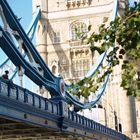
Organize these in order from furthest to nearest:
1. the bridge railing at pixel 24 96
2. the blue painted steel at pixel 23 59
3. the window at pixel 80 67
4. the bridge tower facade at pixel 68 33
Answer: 1. the window at pixel 80 67
2. the bridge tower facade at pixel 68 33
3. the blue painted steel at pixel 23 59
4. the bridge railing at pixel 24 96

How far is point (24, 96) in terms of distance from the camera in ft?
70.5

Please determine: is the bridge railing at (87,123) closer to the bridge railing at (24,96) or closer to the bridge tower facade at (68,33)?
the bridge railing at (24,96)

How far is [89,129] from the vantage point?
1337 inches

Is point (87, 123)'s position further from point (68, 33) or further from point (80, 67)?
point (68, 33)

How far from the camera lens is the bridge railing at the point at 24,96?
→ 19453mm

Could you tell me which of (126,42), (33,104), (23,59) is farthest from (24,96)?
(126,42)

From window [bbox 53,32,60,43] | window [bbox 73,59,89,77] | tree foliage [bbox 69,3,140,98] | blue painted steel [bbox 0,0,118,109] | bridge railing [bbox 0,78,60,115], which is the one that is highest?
window [bbox 53,32,60,43]

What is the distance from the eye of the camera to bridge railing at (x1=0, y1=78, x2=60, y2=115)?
19.5 metres

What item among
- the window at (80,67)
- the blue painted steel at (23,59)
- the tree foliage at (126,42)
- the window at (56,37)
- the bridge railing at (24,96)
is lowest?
the tree foliage at (126,42)

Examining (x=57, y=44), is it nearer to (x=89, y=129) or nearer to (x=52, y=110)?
(x=89, y=129)

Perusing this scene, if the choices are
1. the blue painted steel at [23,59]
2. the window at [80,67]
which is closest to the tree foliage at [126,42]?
the blue painted steel at [23,59]

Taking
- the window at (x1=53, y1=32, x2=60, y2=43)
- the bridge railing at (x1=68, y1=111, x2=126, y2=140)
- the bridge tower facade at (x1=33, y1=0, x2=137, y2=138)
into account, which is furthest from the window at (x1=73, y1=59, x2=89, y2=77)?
the bridge railing at (x1=68, y1=111, x2=126, y2=140)

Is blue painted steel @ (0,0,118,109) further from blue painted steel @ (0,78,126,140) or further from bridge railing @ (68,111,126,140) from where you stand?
bridge railing @ (68,111,126,140)

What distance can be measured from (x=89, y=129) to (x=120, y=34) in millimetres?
25979
